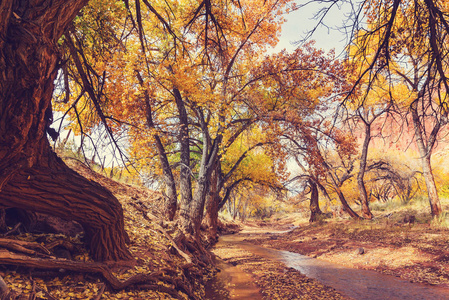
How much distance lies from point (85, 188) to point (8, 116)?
1643 millimetres

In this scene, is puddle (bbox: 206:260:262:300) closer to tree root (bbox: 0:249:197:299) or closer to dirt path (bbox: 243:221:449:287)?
tree root (bbox: 0:249:197:299)

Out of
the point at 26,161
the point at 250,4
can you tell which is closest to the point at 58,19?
the point at 26,161

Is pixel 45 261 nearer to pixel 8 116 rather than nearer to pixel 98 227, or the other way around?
pixel 98 227

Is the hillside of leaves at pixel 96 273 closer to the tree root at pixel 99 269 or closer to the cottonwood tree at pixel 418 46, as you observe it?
the tree root at pixel 99 269

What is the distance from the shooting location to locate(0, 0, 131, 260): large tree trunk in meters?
2.15

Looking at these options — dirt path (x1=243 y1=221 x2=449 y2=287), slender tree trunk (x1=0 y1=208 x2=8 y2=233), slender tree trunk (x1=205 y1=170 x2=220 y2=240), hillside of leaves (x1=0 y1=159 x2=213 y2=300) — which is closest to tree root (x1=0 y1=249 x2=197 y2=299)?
hillside of leaves (x1=0 y1=159 x2=213 y2=300)

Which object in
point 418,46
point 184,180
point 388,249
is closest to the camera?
point 418,46

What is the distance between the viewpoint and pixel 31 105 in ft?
7.68

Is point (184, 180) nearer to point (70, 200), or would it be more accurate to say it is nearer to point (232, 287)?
point (232, 287)

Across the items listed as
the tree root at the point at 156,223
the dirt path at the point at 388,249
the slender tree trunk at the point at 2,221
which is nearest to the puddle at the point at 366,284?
the dirt path at the point at 388,249

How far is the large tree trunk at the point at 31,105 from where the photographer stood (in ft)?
7.06

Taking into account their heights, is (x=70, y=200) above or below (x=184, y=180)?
below

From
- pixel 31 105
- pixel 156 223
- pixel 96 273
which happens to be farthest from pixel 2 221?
pixel 156 223

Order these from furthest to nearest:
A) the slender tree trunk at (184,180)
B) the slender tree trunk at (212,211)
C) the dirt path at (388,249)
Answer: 1. the slender tree trunk at (212,211)
2. the slender tree trunk at (184,180)
3. the dirt path at (388,249)
